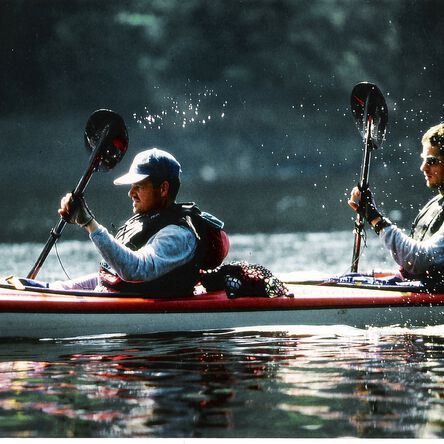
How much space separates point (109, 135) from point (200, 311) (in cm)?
173

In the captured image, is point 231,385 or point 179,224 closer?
point 231,385

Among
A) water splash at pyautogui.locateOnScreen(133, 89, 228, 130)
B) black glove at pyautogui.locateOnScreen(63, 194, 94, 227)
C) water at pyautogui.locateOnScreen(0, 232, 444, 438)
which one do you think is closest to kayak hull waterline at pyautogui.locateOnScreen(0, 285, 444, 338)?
water at pyautogui.locateOnScreen(0, 232, 444, 438)

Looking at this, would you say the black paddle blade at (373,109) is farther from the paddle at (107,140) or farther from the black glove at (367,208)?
the paddle at (107,140)

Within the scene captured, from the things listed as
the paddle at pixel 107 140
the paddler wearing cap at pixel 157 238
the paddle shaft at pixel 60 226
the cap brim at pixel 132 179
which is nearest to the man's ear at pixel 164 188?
the paddler wearing cap at pixel 157 238

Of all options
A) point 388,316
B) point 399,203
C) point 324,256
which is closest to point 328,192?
point 399,203

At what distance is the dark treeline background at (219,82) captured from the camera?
14281mm

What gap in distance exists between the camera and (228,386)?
520 cm

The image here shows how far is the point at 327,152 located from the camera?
71.0m

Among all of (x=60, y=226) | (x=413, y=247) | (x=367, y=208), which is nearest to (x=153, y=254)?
(x=60, y=226)

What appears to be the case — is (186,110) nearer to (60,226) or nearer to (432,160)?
(60,226)

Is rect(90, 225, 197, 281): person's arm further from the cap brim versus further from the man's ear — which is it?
the cap brim

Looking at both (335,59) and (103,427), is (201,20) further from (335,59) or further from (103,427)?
(103,427)

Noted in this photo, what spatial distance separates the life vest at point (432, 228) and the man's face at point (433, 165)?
12 cm

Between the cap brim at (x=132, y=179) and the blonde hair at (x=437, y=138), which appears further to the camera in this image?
the blonde hair at (x=437, y=138)
